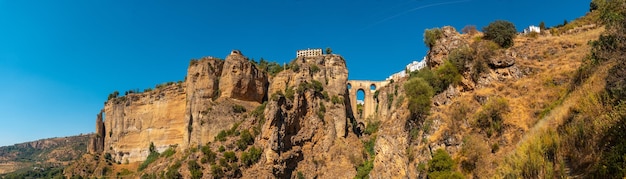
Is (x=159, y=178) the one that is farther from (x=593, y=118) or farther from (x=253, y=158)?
(x=593, y=118)

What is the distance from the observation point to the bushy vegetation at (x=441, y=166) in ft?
52.6

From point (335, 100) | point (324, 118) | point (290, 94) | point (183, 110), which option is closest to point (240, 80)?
point (290, 94)

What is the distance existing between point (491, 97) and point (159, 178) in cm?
3014

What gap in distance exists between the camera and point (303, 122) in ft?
137

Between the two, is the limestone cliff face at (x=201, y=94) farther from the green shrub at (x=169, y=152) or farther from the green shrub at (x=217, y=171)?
the green shrub at (x=217, y=171)

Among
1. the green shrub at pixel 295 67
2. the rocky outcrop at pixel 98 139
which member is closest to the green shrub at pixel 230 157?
the green shrub at pixel 295 67

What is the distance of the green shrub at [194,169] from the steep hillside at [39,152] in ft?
251

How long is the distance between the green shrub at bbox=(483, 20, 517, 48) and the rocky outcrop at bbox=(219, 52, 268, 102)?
1123 inches

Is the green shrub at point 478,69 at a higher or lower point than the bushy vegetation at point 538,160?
higher

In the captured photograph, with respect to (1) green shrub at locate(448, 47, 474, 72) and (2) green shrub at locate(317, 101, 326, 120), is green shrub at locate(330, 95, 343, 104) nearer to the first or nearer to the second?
(2) green shrub at locate(317, 101, 326, 120)

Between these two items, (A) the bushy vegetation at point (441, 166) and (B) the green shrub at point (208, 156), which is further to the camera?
(B) the green shrub at point (208, 156)

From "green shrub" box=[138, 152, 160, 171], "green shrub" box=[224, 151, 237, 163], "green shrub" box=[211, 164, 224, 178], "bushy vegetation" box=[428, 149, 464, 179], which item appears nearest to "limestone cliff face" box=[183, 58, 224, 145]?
"green shrub" box=[224, 151, 237, 163]

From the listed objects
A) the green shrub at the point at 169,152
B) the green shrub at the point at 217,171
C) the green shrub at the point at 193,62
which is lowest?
the green shrub at the point at 217,171

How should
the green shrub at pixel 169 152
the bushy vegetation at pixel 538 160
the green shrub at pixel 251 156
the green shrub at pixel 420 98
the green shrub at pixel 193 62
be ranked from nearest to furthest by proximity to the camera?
the bushy vegetation at pixel 538 160 → the green shrub at pixel 420 98 → the green shrub at pixel 251 156 → the green shrub at pixel 193 62 → the green shrub at pixel 169 152
